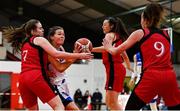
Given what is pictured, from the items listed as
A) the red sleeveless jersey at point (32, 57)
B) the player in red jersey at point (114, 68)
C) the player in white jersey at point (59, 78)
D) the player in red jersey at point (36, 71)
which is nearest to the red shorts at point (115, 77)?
the player in red jersey at point (114, 68)

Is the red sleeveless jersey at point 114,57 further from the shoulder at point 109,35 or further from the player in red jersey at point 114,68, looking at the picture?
the shoulder at point 109,35

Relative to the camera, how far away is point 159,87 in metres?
3.71

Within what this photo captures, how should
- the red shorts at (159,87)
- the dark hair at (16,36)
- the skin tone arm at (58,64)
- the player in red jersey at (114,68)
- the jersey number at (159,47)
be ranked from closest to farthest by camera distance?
the red shorts at (159,87), the jersey number at (159,47), the skin tone arm at (58,64), the dark hair at (16,36), the player in red jersey at (114,68)

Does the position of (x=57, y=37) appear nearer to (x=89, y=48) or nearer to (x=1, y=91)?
(x=89, y=48)

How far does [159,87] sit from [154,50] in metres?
0.37

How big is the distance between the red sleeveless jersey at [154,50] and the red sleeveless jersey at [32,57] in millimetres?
1382

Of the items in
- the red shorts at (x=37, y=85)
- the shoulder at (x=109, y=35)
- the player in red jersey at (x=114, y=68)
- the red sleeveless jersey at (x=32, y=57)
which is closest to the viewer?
the red shorts at (x=37, y=85)

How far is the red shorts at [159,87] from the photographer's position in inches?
146

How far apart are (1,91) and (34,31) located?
14584 mm

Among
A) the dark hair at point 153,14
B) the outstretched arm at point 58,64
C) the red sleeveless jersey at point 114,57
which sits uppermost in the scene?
the dark hair at point 153,14

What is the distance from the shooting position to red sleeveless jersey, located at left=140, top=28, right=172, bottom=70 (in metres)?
3.80

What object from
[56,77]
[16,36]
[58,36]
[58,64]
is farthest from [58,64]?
[16,36]

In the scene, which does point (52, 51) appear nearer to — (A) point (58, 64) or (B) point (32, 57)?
(B) point (32, 57)

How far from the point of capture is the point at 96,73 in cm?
2172
